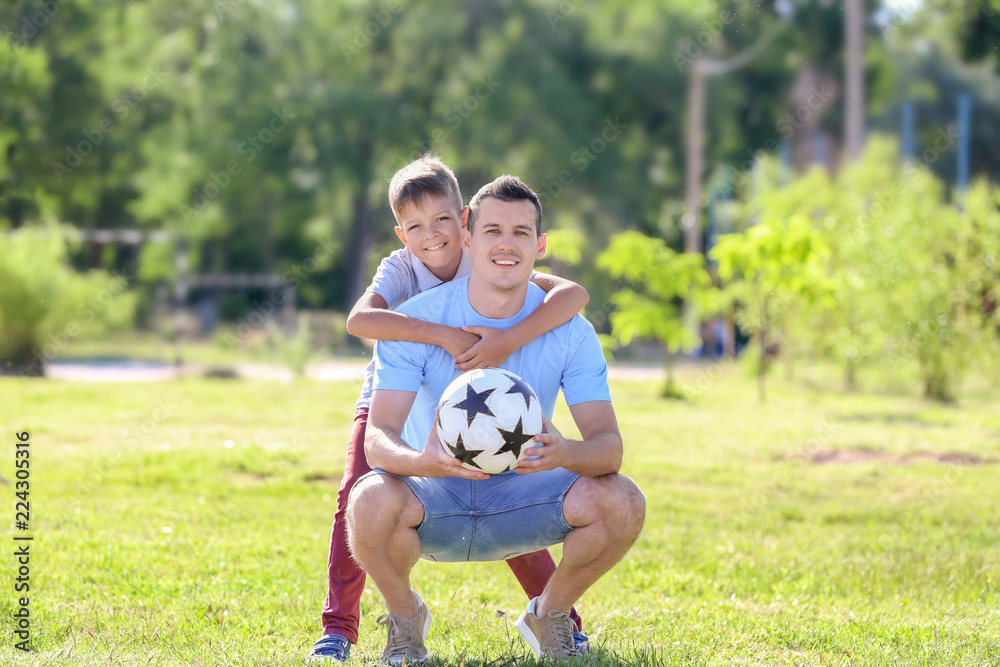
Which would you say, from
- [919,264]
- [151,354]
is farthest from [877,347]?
[151,354]

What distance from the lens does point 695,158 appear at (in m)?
22.9

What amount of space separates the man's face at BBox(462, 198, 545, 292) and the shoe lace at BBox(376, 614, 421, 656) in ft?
3.84

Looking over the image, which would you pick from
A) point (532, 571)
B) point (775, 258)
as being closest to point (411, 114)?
point (775, 258)

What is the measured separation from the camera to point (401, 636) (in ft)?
12.1

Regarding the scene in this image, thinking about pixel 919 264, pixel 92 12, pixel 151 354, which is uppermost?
pixel 92 12

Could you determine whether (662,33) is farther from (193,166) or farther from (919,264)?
(919,264)

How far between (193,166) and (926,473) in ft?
86.2

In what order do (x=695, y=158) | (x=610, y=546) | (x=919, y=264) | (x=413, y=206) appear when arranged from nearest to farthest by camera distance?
(x=610, y=546) < (x=413, y=206) < (x=919, y=264) < (x=695, y=158)

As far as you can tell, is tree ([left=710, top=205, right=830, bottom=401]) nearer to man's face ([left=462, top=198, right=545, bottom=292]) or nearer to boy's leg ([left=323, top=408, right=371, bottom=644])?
man's face ([left=462, top=198, right=545, bottom=292])

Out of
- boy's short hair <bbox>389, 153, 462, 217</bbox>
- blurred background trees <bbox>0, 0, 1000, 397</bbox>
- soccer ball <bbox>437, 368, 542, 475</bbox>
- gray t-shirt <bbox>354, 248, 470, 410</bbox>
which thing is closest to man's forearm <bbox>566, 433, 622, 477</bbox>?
soccer ball <bbox>437, 368, 542, 475</bbox>

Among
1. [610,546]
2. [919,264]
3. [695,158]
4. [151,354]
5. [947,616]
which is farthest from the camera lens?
[151,354]

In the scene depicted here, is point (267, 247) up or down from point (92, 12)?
down

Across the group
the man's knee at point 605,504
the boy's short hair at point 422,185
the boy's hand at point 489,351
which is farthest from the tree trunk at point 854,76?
the man's knee at point 605,504

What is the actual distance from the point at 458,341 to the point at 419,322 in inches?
6.3
